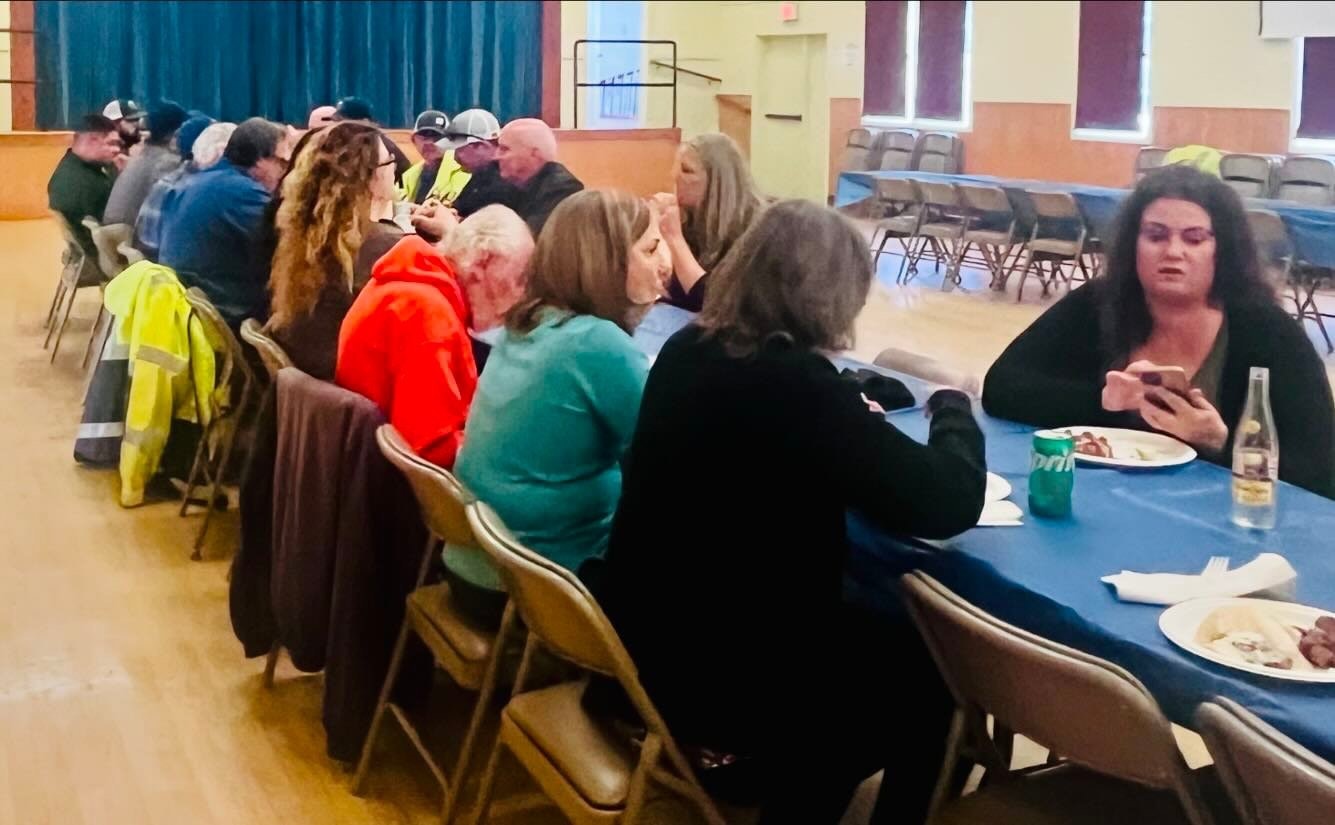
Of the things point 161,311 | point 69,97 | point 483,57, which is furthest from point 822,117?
point 161,311

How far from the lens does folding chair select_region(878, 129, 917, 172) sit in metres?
12.4

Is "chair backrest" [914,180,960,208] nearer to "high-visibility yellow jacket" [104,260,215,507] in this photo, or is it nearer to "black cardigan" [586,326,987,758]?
"high-visibility yellow jacket" [104,260,215,507]

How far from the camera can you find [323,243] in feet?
10.8

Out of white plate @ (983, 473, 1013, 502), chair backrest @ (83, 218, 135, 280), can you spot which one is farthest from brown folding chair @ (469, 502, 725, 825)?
chair backrest @ (83, 218, 135, 280)

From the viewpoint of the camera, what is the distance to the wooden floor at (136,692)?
2638mm

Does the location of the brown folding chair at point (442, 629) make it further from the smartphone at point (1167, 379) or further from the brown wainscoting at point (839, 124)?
the brown wainscoting at point (839, 124)

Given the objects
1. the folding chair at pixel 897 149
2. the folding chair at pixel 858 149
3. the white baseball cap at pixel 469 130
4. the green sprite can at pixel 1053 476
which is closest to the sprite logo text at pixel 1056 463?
the green sprite can at pixel 1053 476

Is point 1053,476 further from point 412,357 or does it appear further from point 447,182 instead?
point 447,182

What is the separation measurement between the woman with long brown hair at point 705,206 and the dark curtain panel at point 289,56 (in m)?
9.26

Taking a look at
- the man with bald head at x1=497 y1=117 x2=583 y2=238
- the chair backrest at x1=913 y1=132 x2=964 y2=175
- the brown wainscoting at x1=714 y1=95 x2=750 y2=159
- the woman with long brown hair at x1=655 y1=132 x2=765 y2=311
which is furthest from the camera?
the brown wainscoting at x1=714 y1=95 x2=750 y2=159

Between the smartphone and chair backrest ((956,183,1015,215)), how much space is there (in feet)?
21.8

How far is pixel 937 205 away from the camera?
952 cm

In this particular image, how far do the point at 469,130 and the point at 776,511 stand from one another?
16.2ft

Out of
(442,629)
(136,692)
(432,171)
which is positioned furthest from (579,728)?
(432,171)
